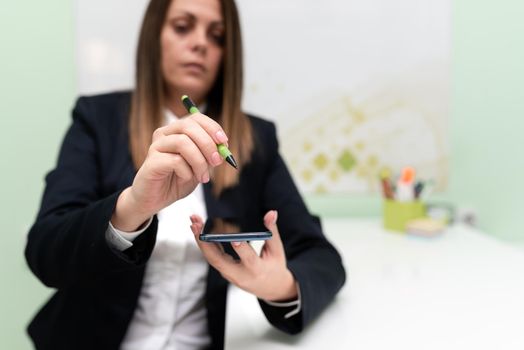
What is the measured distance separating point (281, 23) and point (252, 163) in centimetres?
53

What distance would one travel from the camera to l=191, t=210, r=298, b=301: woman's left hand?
1.64 ft

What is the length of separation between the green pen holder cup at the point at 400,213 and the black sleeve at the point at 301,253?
0.38m

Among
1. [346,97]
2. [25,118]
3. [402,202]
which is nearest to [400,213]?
[402,202]

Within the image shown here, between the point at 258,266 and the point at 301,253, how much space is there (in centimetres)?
19

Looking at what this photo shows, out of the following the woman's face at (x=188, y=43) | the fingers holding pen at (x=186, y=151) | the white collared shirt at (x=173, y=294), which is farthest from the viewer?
the woman's face at (x=188, y=43)

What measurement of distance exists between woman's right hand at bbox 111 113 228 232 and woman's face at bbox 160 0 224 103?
Result: 356mm

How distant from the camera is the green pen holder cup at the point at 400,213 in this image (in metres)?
1.08

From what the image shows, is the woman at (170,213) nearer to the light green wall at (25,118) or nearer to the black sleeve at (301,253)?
the black sleeve at (301,253)

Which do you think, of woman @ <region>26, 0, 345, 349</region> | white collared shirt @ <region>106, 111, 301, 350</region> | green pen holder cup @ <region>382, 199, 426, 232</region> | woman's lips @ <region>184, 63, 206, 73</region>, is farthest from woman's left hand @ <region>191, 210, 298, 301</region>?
green pen holder cup @ <region>382, 199, 426, 232</region>

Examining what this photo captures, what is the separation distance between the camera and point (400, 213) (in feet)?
3.56

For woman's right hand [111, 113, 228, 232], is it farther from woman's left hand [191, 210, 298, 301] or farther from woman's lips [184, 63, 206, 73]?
woman's lips [184, 63, 206, 73]

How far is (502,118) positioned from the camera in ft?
4.06

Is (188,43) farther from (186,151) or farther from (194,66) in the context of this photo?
(186,151)

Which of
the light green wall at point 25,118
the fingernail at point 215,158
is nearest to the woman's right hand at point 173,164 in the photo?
the fingernail at point 215,158
